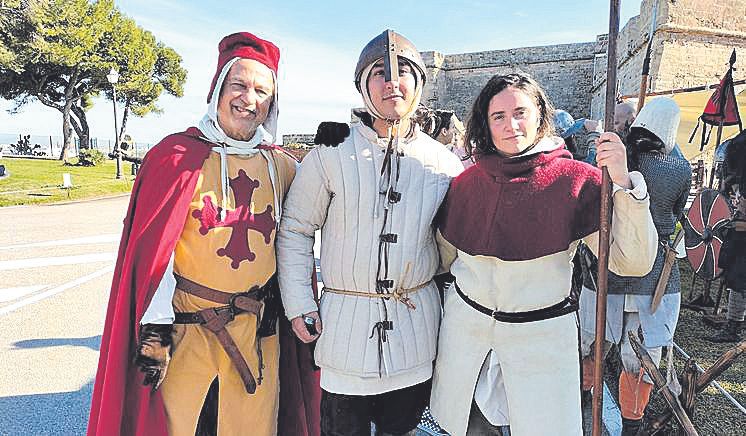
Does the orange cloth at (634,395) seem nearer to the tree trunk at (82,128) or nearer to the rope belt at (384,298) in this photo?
the rope belt at (384,298)

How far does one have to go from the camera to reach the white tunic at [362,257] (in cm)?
171

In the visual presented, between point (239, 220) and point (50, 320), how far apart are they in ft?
11.6

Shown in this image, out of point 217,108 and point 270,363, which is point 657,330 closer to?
point 270,363

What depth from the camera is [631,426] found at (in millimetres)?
2488

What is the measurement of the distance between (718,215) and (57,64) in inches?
1129

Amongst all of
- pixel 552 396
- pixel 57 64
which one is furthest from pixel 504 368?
pixel 57 64

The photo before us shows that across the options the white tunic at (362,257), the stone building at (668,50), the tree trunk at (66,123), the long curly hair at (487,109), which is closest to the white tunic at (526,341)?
the white tunic at (362,257)

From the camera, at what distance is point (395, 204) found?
5.63ft

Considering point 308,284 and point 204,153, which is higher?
point 204,153

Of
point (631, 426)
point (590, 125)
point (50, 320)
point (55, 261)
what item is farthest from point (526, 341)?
point (55, 261)

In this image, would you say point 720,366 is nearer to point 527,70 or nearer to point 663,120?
point 663,120

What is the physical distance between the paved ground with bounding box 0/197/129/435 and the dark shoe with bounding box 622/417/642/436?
2.82m

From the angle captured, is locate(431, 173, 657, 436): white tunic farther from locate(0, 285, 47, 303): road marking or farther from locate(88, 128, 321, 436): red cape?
locate(0, 285, 47, 303): road marking

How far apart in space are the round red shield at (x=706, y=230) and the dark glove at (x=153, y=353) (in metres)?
4.49
